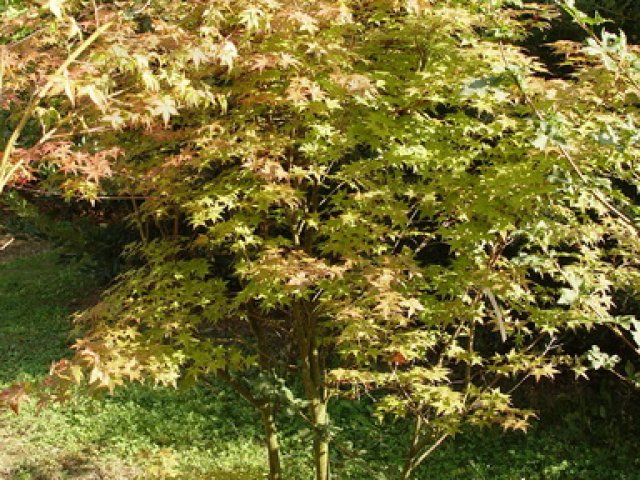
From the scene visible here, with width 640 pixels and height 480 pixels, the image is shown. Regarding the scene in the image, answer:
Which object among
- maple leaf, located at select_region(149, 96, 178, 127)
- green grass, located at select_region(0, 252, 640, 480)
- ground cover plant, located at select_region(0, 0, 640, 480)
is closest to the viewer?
maple leaf, located at select_region(149, 96, 178, 127)

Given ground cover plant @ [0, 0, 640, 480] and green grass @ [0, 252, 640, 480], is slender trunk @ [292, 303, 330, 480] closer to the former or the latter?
ground cover plant @ [0, 0, 640, 480]

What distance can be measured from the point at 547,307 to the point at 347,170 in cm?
215

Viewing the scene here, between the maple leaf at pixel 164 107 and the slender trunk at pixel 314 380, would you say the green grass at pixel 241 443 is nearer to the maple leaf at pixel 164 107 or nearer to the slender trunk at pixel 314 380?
the slender trunk at pixel 314 380

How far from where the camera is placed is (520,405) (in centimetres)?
637

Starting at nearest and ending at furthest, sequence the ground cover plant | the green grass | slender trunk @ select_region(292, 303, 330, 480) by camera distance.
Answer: the ground cover plant < slender trunk @ select_region(292, 303, 330, 480) < the green grass

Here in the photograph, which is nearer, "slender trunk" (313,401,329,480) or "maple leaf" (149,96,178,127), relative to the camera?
"maple leaf" (149,96,178,127)

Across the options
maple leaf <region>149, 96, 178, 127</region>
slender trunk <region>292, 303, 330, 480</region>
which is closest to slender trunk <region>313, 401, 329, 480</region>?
slender trunk <region>292, 303, 330, 480</region>

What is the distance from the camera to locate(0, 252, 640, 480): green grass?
5594mm

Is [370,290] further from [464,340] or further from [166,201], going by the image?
[464,340]

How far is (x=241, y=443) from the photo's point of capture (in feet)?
19.7

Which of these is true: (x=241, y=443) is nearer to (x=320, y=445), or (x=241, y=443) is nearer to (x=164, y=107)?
(x=320, y=445)

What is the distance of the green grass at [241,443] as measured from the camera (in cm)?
559

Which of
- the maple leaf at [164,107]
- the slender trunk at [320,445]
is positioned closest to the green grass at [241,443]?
the slender trunk at [320,445]

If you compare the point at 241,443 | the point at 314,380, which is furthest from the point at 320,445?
the point at 241,443
